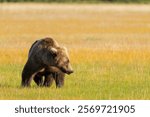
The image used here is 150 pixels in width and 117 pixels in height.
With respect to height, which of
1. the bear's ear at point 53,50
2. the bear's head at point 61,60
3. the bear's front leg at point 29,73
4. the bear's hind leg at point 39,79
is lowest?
the bear's hind leg at point 39,79

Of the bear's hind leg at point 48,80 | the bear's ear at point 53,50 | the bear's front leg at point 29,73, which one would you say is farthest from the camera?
the bear's hind leg at point 48,80

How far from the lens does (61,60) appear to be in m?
13.8

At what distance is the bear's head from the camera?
45.1ft

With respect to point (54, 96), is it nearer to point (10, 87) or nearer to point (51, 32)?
point (10, 87)

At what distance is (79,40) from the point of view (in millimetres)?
29781

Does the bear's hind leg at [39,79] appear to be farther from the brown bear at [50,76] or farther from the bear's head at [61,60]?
the bear's head at [61,60]

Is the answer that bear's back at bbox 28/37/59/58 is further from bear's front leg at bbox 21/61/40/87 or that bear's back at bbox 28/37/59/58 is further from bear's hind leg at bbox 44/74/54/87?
bear's hind leg at bbox 44/74/54/87

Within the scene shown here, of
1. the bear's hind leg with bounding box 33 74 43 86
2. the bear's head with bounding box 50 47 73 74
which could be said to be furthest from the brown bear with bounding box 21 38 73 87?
the bear's hind leg with bounding box 33 74 43 86

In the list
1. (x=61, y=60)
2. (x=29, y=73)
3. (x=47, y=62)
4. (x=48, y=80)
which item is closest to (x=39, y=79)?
(x=48, y=80)

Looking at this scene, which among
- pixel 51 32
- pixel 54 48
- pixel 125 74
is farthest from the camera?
pixel 51 32

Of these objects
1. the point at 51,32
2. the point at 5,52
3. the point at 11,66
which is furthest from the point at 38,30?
the point at 11,66

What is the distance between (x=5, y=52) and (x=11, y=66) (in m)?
3.73

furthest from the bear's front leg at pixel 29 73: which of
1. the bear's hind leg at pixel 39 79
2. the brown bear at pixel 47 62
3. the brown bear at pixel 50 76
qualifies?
the bear's hind leg at pixel 39 79

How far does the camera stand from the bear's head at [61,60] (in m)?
13.7
